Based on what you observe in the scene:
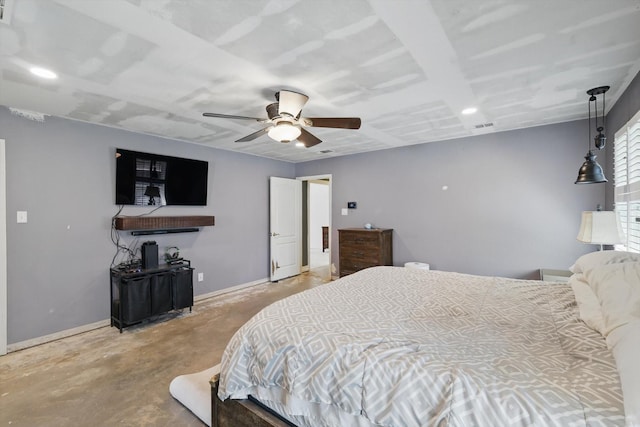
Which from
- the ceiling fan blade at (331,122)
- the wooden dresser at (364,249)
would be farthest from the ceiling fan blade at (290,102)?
the wooden dresser at (364,249)

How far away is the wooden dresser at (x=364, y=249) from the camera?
4.50 m

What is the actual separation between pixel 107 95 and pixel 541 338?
3.62 meters

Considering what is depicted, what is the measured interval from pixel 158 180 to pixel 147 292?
1.48 metres

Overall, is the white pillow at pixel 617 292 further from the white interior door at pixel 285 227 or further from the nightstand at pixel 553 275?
the white interior door at pixel 285 227

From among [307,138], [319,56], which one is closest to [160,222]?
[307,138]

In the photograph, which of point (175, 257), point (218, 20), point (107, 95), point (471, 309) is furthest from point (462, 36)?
point (175, 257)

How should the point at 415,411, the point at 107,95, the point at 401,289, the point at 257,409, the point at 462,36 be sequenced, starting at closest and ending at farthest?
1. the point at 415,411
2. the point at 257,409
3. the point at 462,36
4. the point at 401,289
5. the point at 107,95

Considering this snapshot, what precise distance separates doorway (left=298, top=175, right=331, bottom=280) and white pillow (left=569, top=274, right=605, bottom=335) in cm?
484

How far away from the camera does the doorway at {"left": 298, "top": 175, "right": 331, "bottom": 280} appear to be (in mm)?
6508

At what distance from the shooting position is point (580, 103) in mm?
2852

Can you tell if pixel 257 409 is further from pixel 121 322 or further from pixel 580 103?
pixel 580 103

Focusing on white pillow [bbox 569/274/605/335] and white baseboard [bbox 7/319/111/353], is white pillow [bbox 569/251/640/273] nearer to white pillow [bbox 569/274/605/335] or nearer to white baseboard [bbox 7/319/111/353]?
white pillow [bbox 569/274/605/335]

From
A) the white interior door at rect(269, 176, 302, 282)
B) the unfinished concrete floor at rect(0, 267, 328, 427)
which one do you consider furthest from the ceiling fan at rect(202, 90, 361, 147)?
the white interior door at rect(269, 176, 302, 282)

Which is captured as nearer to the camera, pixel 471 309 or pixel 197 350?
pixel 471 309
